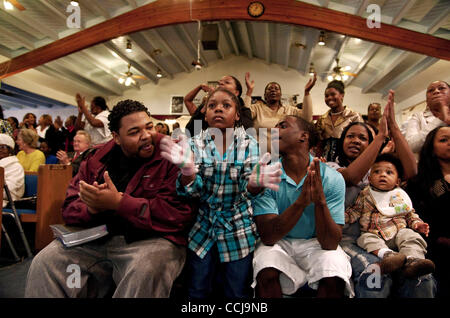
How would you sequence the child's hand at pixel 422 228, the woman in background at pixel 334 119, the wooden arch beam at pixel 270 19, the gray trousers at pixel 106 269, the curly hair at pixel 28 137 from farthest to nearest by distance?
the wooden arch beam at pixel 270 19 < the curly hair at pixel 28 137 < the woman in background at pixel 334 119 < the child's hand at pixel 422 228 < the gray trousers at pixel 106 269

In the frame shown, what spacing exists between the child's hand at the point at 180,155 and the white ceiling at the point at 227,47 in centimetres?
518

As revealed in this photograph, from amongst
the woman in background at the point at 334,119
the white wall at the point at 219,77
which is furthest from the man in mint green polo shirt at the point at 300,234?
the white wall at the point at 219,77

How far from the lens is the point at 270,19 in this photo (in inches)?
220

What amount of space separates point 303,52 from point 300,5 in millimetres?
3211

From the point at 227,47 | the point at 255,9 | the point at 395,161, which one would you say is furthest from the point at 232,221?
the point at 227,47

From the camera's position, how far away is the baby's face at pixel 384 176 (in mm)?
1822

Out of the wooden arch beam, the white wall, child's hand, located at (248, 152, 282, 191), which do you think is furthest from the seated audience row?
the white wall

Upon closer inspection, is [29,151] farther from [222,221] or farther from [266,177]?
[266,177]

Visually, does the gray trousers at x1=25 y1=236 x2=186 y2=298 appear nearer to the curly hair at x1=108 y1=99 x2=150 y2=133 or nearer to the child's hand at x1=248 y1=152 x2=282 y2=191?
the child's hand at x1=248 y1=152 x2=282 y2=191

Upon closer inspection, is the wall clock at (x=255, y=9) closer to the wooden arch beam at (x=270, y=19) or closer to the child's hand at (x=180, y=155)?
the wooden arch beam at (x=270, y=19)

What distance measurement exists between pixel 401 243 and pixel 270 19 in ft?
17.0

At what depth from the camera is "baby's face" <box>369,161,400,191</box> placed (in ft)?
5.98
